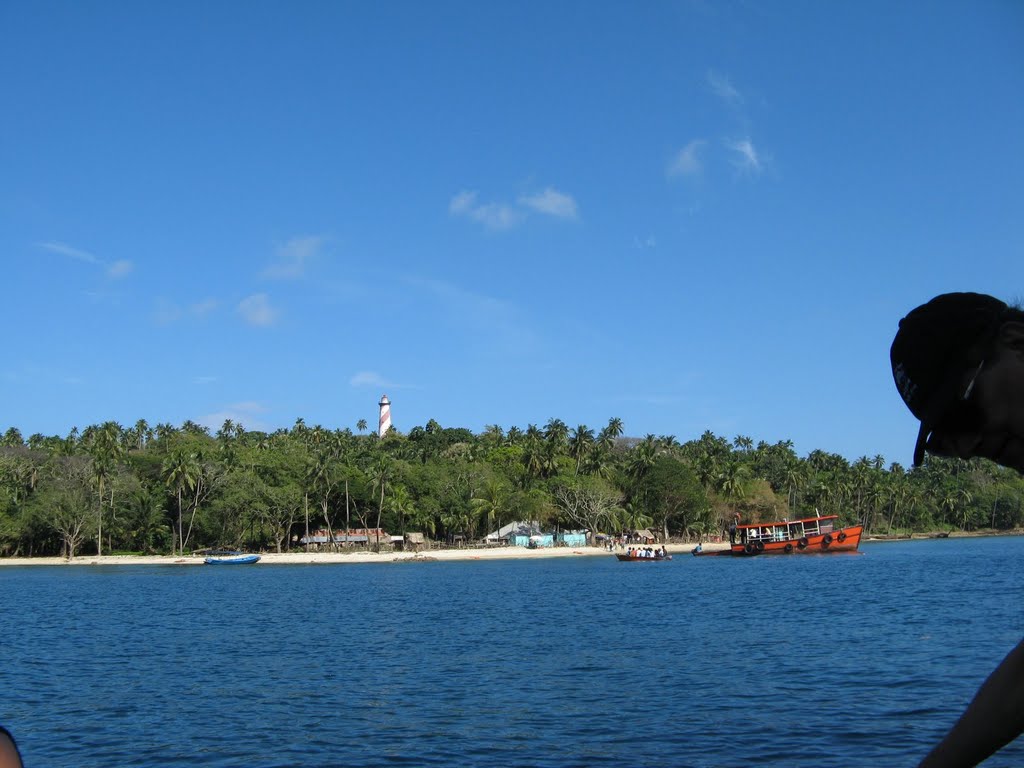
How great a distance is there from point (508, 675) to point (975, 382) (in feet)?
79.9

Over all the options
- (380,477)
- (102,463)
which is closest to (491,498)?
(380,477)

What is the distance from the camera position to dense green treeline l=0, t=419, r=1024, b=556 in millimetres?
100500

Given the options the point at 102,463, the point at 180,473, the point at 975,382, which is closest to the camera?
the point at 975,382

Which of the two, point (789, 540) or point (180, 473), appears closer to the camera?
point (789, 540)

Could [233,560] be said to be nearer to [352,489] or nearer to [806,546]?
[352,489]

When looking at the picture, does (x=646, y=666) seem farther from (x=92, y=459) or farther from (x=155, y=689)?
(x=92, y=459)

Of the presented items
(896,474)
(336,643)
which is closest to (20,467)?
(336,643)

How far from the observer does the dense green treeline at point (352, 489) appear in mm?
100500

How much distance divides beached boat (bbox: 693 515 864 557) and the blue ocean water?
139ft

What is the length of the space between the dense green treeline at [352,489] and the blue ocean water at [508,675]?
49.3 m

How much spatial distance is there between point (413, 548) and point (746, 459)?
64166 millimetres

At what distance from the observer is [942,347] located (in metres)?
1.48

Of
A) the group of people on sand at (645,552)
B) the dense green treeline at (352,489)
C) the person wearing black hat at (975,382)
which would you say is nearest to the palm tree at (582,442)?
the dense green treeline at (352,489)

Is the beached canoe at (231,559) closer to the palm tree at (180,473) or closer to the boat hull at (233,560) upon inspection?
the boat hull at (233,560)
